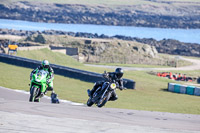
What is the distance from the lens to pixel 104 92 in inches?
563

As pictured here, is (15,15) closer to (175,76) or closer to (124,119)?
(175,76)

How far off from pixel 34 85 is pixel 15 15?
163 metres

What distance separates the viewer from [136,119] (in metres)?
11.5

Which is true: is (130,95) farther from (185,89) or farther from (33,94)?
(33,94)

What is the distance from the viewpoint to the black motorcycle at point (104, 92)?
14032mm

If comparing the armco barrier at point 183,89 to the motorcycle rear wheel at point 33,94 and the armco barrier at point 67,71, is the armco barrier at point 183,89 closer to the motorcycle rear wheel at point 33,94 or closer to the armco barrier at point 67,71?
the armco barrier at point 67,71

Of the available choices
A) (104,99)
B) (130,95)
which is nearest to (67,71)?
(130,95)

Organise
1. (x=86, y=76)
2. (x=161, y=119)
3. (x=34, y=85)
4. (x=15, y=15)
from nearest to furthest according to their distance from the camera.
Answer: (x=161, y=119) < (x=34, y=85) < (x=86, y=76) < (x=15, y=15)

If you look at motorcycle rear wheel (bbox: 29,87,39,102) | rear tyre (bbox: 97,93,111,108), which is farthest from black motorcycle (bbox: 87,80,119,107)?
motorcycle rear wheel (bbox: 29,87,39,102)

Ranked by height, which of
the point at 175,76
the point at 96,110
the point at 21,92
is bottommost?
the point at 175,76

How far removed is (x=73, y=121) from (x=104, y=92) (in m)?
4.83

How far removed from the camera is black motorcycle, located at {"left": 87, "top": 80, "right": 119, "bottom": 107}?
14032 mm

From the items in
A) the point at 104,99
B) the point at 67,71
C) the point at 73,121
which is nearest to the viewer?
the point at 73,121

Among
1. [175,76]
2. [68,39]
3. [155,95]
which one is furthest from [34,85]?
[68,39]
